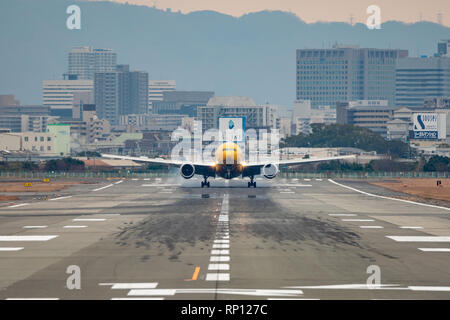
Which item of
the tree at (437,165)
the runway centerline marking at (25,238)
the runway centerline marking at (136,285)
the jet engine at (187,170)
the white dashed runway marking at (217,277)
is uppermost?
the jet engine at (187,170)

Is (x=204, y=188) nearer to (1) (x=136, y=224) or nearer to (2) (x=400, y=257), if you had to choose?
(1) (x=136, y=224)

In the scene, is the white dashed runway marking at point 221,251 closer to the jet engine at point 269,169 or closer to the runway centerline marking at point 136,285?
the runway centerline marking at point 136,285

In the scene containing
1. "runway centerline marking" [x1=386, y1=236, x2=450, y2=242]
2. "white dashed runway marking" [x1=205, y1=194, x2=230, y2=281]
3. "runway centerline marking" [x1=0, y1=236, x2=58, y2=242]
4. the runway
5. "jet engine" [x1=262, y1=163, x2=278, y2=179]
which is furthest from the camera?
"jet engine" [x1=262, y1=163, x2=278, y2=179]

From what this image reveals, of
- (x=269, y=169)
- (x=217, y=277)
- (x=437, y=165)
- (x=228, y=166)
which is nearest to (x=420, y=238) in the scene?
(x=217, y=277)

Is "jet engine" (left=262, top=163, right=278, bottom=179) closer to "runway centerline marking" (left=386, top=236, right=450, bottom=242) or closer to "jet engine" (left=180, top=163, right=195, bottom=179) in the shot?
"jet engine" (left=180, top=163, right=195, bottom=179)

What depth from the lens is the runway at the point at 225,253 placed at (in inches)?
955

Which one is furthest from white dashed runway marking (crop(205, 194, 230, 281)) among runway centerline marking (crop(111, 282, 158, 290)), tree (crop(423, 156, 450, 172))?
tree (crop(423, 156, 450, 172))

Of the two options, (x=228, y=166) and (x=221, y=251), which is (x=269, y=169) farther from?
(x=221, y=251)

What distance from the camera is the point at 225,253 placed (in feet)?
107

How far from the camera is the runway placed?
24.2 meters

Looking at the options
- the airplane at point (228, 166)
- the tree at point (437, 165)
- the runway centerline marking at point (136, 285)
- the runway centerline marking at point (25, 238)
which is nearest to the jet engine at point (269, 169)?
the airplane at point (228, 166)

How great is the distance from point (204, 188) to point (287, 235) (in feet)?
173
